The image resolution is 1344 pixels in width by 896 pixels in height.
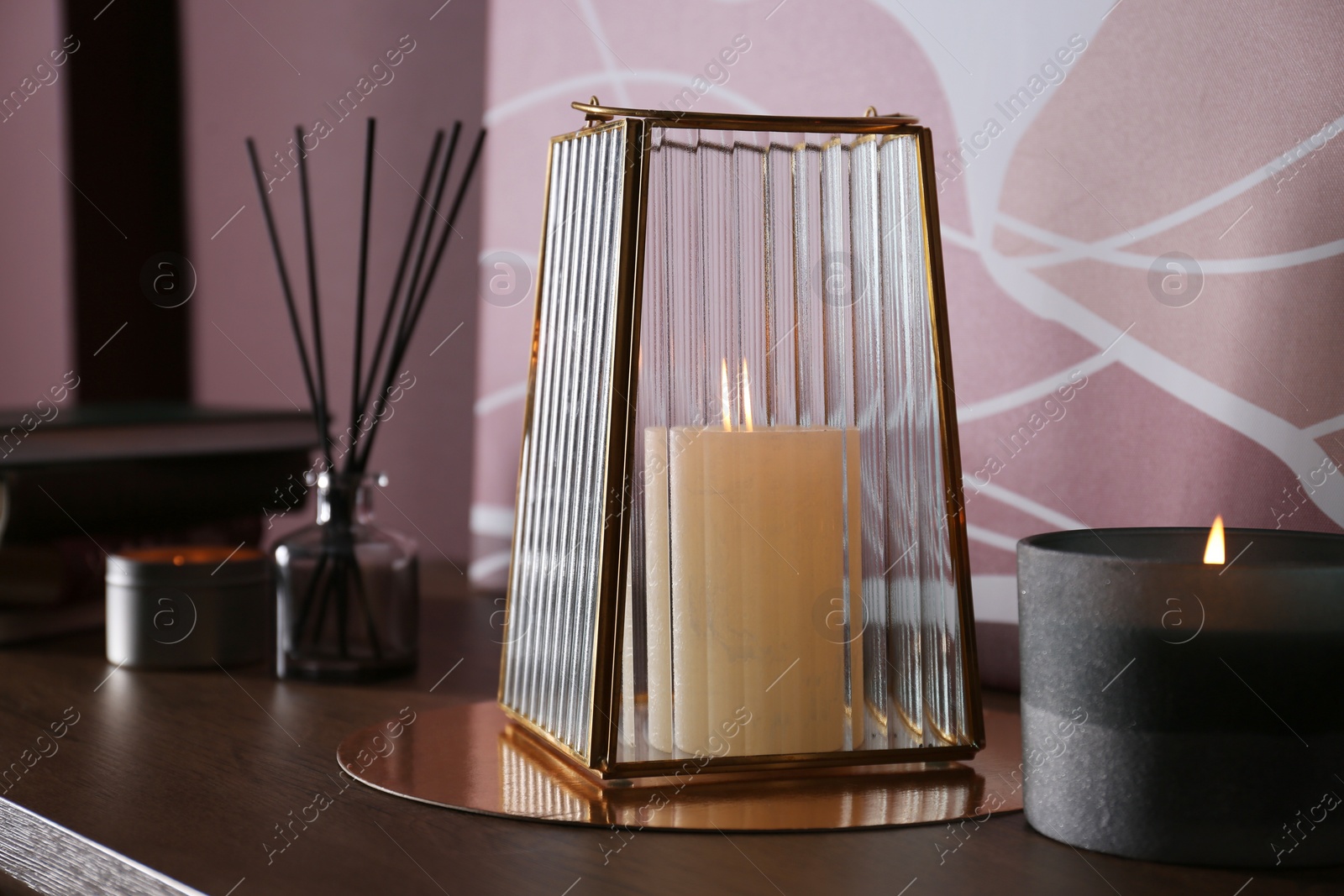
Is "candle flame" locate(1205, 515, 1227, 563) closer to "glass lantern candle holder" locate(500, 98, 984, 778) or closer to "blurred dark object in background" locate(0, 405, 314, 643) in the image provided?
"glass lantern candle holder" locate(500, 98, 984, 778)

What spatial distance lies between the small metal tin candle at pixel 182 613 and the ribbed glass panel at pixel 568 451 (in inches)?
9.7

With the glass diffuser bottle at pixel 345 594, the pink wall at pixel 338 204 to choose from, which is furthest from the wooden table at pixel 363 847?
the pink wall at pixel 338 204

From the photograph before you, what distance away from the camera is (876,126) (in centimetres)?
50

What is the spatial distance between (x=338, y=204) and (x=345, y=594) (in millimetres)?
605

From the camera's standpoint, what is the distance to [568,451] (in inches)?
20.9

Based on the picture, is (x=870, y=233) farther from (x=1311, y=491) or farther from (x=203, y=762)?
(x=203, y=762)

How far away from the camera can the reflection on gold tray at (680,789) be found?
0.45 metres

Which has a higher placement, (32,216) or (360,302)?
(32,216)

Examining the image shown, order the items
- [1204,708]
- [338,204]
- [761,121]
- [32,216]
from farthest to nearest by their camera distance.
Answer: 1. [32,216]
2. [338,204]
3. [761,121]
4. [1204,708]

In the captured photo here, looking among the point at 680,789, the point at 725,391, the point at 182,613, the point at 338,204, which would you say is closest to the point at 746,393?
the point at 725,391

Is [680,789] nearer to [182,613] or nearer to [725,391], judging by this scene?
[725,391]

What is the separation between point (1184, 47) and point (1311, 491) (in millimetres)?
204

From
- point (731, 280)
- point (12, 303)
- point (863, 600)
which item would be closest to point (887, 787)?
point (863, 600)

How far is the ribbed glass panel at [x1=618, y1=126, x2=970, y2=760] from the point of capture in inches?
18.9
